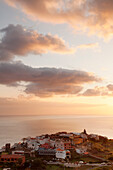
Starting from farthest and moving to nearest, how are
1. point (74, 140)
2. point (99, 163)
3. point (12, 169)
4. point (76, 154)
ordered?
point (74, 140)
point (76, 154)
point (99, 163)
point (12, 169)

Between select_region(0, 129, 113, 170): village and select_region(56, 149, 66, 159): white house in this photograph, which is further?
select_region(56, 149, 66, 159): white house

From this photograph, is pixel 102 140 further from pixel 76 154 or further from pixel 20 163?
pixel 20 163

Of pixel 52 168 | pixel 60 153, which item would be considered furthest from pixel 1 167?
pixel 60 153

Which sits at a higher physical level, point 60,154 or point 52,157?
point 60,154

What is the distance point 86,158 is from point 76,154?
2.21m

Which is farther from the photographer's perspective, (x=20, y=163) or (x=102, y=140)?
(x=102, y=140)

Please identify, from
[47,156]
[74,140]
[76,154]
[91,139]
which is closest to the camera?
[47,156]

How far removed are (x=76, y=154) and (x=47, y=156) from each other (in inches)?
230

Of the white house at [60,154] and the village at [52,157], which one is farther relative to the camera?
the white house at [60,154]

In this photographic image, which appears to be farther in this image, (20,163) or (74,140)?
(74,140)

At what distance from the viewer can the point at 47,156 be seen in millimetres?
32250

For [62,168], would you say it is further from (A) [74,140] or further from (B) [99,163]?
(A) [74,140]

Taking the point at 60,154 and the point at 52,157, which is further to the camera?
the point at 60,154

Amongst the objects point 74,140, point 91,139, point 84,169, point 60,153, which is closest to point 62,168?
point 84,169
